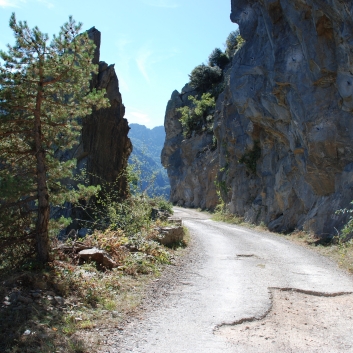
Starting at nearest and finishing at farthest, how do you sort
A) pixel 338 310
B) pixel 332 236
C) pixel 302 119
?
1. pixel 338 310
2. pixel 332 236
3. pixel 302 119

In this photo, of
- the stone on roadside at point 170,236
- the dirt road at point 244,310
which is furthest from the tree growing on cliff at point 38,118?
the stone on roadside at point 170,236

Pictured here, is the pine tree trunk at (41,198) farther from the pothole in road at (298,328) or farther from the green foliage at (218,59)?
the green foliage at (218,59)

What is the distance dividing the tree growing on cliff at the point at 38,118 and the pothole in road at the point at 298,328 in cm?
372

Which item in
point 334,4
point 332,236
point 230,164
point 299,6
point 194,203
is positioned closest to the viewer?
point 334,4

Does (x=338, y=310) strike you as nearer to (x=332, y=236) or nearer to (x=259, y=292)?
(x=259, y=292)

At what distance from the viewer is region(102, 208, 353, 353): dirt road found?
4348 millimetres

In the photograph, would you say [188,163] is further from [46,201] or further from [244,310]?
[244,310]

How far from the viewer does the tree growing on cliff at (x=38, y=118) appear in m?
6.06

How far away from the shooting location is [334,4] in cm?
1145

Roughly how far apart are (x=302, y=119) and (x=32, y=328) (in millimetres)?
14062

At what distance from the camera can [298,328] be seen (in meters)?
4.80

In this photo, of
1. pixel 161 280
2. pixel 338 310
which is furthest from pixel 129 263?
pixel 338 310

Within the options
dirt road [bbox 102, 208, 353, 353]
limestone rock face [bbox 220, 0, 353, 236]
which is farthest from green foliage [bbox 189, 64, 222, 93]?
dirt road [bbox 102, 208, 353, 353]

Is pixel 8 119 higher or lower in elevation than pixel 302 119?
lower
